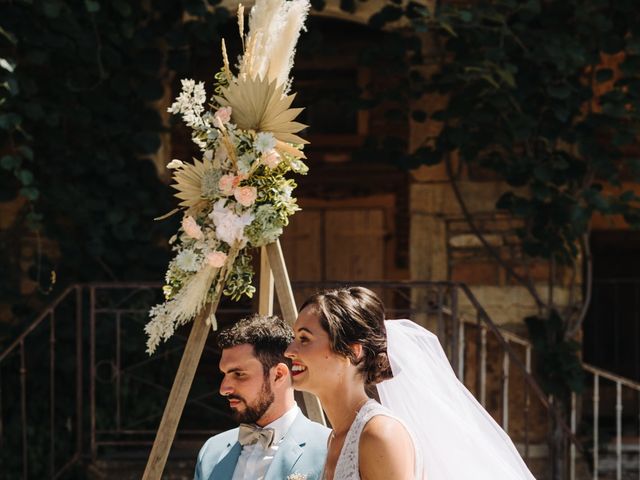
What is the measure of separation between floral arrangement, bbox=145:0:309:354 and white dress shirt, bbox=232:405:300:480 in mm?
440

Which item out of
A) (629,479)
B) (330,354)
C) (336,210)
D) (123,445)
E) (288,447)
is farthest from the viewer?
(336,210)

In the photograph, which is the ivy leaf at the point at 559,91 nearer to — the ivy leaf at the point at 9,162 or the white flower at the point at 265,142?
the ivy leaf at the point at 9,162

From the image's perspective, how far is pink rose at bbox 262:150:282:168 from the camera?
125 inches

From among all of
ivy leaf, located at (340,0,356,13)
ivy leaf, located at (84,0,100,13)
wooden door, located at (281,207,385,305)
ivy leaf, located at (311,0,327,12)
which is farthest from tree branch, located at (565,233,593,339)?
ivy leaf, located at (84,0,100,13)

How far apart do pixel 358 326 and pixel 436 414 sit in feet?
1.40

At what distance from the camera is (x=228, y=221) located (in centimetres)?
318

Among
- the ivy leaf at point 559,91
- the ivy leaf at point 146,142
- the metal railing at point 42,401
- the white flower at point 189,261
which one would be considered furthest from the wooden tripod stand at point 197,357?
the ivy leaf at point 559,91

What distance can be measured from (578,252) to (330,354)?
14.0 ft

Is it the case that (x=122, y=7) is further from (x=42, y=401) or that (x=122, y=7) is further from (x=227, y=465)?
(x=227, y=465)

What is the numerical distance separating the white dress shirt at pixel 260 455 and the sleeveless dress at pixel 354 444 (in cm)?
55

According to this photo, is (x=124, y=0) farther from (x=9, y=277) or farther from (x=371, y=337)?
(x=371, y=337)

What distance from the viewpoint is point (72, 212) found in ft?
20.0

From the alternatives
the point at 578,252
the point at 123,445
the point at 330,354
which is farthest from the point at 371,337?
the point at 578,252

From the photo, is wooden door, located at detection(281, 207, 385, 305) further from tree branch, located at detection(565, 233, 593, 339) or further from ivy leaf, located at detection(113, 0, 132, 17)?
ivy leaf, located at detection(113, 0, 132, 17)
